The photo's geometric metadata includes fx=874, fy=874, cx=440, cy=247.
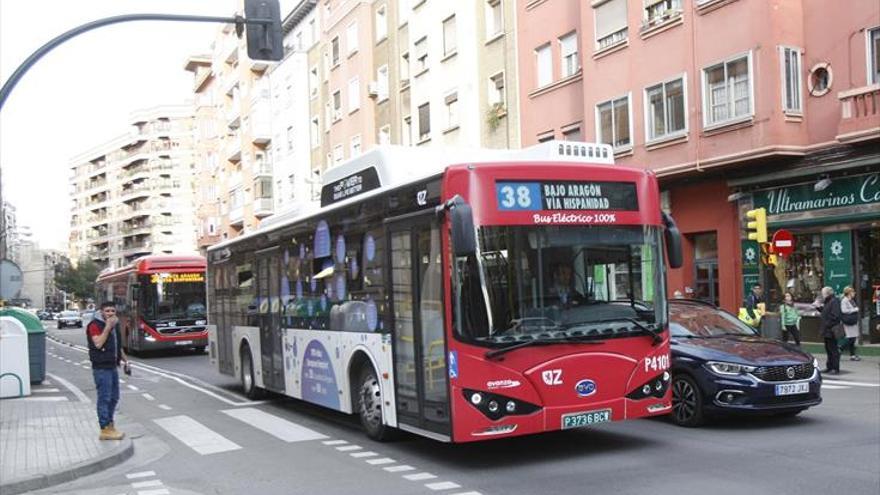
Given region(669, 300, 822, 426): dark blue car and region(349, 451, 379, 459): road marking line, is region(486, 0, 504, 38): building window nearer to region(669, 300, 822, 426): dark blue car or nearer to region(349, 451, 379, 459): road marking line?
region(669, 300, 822, 426): dark blue car

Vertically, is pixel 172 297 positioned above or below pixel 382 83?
below

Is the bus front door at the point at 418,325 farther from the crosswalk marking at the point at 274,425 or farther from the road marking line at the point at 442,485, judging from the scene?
the crosswalk marking at the point at 274,425

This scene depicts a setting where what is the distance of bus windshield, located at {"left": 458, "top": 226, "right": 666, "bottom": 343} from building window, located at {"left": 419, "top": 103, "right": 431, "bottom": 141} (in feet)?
94.9

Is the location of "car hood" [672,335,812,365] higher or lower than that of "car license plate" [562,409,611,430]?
higher

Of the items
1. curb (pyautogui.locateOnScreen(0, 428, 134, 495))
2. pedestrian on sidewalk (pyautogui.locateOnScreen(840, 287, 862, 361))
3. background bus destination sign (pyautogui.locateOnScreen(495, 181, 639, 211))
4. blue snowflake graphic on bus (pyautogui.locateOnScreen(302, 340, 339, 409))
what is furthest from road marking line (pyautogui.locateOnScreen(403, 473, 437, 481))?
pedestrian on sidewalk (pyautogui.locateOnScreen(840, 287, 862, 361))

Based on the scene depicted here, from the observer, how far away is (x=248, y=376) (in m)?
14.9

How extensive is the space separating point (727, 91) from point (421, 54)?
18.6 m

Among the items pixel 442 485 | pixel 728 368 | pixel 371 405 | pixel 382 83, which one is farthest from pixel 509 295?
pixel 382 83

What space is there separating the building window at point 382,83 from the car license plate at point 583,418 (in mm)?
35271

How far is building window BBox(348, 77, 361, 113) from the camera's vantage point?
44688mm

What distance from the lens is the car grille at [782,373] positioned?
9750mm

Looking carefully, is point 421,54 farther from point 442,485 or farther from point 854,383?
point 442,485

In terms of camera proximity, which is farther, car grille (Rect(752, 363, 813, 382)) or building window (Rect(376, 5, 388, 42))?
building window (Rect(376, 5, 388, 42))

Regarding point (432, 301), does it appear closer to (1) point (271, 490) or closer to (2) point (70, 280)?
(1) point (271, 490)
